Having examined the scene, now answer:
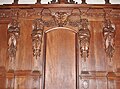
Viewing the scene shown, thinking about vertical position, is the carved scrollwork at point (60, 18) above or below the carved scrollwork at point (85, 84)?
above

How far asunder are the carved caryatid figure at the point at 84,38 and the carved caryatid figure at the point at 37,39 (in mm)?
515

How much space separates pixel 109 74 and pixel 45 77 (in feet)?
2.61

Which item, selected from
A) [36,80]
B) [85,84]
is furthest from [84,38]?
[36,80]

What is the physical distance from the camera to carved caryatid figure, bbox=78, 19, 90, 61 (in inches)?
124

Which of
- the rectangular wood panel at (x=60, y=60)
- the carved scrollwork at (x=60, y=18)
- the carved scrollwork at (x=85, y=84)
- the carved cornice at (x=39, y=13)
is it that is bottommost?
the carved scrollwork at (x=85, y=84)

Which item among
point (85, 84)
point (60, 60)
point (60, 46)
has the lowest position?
point (85, 84)

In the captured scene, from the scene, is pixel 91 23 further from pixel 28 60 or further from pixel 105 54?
pixel 28 60

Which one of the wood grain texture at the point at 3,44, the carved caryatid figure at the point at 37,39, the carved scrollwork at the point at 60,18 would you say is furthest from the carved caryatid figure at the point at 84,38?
the wood grain texture at the point at 3,44

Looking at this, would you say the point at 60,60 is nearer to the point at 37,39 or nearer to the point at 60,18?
the point at 37,39

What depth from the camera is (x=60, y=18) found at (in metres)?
3.28

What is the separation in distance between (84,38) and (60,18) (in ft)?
1.37

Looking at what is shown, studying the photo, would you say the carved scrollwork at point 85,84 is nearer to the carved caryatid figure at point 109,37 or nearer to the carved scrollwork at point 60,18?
the carved caryatid figure at point 109,37

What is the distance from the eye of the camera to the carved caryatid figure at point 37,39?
3148 mm

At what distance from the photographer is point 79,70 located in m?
3.09
